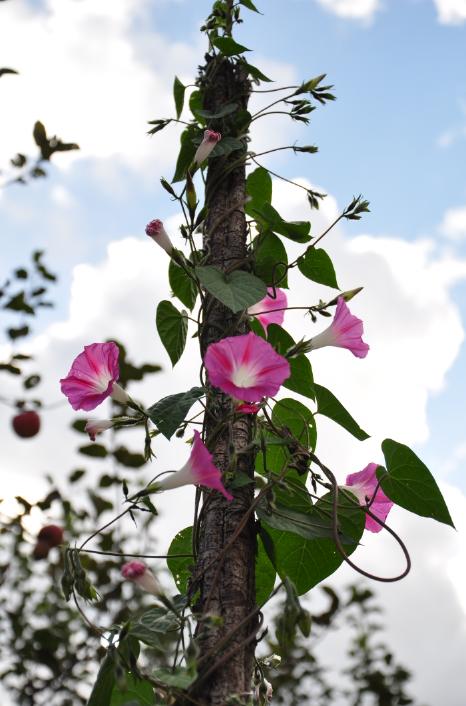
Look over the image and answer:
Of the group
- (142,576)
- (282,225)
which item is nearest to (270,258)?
(282,225)

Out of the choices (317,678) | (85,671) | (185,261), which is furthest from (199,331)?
(317,678)

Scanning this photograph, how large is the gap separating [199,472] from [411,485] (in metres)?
0.53

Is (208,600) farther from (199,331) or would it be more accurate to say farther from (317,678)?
(317,678)

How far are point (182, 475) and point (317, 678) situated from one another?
14.0ft

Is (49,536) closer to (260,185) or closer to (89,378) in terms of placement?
(89,378)

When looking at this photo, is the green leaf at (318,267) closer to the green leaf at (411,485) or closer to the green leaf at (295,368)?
the green leaf at (295,368)

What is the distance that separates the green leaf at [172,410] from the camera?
1434 millimetres

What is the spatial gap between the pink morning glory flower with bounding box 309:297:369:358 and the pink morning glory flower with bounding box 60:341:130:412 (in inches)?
16.6

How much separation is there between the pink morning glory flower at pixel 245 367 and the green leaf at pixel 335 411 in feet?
1.47

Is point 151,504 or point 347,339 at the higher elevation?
point 347,339

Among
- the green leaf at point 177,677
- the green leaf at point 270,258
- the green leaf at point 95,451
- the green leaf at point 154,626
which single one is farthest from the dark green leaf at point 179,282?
the green leaf at point 95,451

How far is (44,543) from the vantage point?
216cm

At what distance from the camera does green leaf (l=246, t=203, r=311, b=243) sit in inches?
68.2

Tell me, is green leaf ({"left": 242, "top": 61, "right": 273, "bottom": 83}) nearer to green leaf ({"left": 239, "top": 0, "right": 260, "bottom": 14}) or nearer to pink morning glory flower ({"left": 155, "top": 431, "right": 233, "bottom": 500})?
green leaf ({"left": 239, "top": 0, "right": 260, "bottom": 14})
